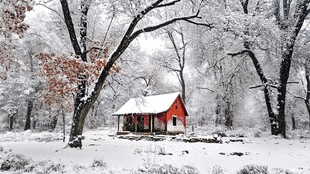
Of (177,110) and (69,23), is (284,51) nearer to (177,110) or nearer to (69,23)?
(177,110)

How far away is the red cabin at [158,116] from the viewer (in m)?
29.7

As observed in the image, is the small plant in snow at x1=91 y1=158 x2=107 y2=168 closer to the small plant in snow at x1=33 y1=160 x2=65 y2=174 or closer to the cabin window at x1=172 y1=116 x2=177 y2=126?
the small plant in snow at x1=33 y1=160 x2=65 y2=174

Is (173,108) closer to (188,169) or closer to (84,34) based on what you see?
(84,34)

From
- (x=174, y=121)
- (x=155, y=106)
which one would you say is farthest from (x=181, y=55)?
(x=174, y=121)

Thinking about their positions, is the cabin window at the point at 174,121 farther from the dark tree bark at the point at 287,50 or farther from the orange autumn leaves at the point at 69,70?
the orange autumn leaves at the point at 69,70

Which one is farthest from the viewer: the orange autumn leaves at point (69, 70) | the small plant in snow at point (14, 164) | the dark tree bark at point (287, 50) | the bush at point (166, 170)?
the dark tree bark at point (287, 50)

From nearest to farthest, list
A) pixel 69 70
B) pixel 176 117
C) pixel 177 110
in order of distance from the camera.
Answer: pixel 69 70
pixel 176 117
pixel 177 110

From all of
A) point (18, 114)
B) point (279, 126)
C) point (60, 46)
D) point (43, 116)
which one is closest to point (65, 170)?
point (60, 46)

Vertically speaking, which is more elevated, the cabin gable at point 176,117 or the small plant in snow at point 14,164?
the cabin gable at point 176,117

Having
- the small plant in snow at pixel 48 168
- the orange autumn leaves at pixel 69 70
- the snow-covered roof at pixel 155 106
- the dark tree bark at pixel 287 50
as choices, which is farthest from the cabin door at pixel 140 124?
the small plant in snow at pixel 48 168

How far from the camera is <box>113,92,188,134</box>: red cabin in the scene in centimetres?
2970

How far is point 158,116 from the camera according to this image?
30281mm

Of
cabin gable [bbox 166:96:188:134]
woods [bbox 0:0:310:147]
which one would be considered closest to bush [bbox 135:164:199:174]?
woods [bbox 0:0:310:147]

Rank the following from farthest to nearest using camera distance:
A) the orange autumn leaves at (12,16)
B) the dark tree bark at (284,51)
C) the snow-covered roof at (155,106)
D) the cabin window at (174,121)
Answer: the cabin window at (174,121)
the snow-covered roof at (155,106)
the dark tree bark at (284,51)
the orange autumn leaves at (12,16)
